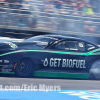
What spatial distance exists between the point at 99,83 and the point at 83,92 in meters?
1.60

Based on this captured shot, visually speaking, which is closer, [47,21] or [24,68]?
[24,68]

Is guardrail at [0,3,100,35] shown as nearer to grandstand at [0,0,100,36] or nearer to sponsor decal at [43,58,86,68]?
grandstand at [0,0,100,36]

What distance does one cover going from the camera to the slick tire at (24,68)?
6.31 metres

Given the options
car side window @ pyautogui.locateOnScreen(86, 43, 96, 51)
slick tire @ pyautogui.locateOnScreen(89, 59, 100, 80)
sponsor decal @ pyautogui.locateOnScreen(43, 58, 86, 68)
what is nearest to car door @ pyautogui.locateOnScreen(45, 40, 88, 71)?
sponsor decal @ pyautogui.locateOnScreen(43, 58, 86, 68)

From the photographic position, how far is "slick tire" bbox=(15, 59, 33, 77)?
20.7 feet

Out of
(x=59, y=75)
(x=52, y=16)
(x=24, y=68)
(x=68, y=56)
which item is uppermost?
(x=52, y=16)

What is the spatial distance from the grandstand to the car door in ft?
13.9

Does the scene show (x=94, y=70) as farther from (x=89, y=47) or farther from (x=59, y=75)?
(x=59, y=75)

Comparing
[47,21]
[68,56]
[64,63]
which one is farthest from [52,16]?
[64,63]

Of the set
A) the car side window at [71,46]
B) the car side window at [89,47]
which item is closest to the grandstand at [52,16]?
the car side window at [89,47]

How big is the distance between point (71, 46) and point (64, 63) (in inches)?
23.8

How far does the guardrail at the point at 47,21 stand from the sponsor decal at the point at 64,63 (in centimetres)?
456

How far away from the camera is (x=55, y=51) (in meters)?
6.75

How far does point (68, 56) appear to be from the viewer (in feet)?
22.5
